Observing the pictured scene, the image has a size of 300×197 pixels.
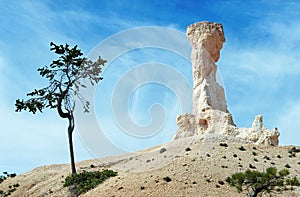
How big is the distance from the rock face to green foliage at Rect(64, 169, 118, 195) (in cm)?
1097

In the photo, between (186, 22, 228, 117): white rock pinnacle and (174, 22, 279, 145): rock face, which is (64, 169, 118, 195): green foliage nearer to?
(174, 22, 279, 145): rock face

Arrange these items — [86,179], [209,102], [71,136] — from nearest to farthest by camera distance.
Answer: [86,179]
[71,136]
[209,102]

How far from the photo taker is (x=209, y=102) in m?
37.0

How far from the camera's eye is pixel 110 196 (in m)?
22.8

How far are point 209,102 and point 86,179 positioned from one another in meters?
15.1

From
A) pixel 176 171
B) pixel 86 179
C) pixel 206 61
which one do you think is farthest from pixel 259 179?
pixel 206 61

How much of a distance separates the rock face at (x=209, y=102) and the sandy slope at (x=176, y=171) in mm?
1826

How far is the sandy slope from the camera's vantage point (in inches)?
911

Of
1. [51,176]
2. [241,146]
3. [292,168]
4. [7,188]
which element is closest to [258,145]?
[241,146]

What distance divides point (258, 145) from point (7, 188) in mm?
21710

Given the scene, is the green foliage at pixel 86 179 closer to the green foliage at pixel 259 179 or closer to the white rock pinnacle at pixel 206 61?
the green foliage at pixel 259 179

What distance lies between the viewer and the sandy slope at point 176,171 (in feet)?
75.9

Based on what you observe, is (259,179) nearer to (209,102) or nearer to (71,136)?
(71,136)

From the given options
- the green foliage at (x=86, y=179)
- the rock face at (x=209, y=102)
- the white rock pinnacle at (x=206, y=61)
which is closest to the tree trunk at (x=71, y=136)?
the green foliage at (x=86, y=179)
